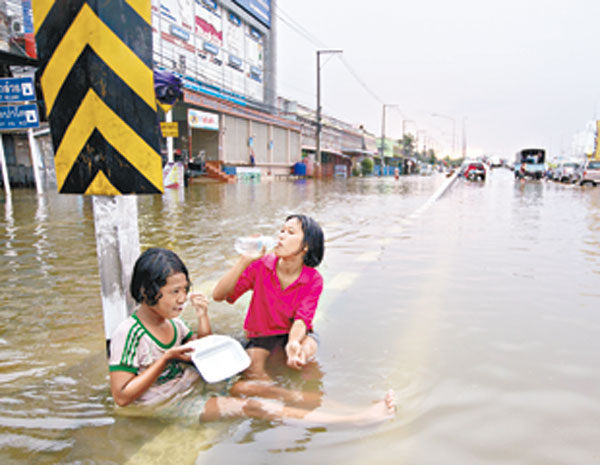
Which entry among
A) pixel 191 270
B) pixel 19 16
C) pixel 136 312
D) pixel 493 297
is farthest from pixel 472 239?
pixel 19 16

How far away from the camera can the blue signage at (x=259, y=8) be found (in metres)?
44.4

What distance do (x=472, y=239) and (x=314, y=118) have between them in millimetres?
50242

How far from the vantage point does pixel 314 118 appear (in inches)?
2192

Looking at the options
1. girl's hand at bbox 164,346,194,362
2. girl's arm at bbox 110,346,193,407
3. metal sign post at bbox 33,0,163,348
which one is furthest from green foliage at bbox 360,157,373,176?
girl's arm at bbox 110,346,193,407

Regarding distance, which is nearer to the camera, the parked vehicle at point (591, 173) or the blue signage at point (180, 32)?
the parked vehicle at point (591, 173)

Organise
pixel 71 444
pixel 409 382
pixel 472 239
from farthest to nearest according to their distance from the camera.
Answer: pixel 472 239 < pixel 409 382 < pixel 71 444

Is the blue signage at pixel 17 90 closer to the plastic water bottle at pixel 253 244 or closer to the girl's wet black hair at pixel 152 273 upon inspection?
the plastic water bottle at pixel 253 244

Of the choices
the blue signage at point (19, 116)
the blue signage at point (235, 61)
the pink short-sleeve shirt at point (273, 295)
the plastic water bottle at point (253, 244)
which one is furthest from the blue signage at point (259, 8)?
the plastic water bottle at point (253, 244)

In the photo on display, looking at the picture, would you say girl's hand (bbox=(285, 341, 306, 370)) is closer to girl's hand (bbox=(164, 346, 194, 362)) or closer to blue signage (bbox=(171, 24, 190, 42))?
girl's hand (bbox=(164, 346, 194, 362))

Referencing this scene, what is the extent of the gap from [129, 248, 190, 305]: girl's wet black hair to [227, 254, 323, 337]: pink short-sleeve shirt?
0.72 metres

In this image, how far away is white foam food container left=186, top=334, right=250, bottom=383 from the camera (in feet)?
7.19

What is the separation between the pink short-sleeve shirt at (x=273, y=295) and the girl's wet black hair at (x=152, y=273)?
718mm

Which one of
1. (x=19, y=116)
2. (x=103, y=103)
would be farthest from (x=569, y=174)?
(x=103, y=103)

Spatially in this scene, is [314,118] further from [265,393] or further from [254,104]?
[265,393]
